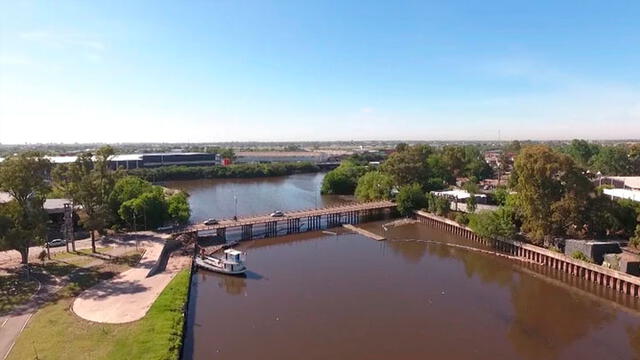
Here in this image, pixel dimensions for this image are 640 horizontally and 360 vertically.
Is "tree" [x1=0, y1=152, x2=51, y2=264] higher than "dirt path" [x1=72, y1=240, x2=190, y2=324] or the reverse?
higher

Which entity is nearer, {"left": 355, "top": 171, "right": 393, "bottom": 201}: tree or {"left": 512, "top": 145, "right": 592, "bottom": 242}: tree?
{"left": 512, "top": 145, "right": 592, "bottom": 242}: tree

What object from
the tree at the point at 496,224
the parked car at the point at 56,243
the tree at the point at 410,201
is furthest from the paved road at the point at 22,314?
the tree at the point at 410,201

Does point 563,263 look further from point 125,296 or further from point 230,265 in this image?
point 125,296

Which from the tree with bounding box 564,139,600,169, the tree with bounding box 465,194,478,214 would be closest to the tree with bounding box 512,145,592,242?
the tree with bounding box 465,194,478,214

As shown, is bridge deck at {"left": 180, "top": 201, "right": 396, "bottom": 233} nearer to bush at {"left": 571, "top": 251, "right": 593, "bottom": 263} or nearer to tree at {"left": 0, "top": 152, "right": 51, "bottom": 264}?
A: tree at {"left": 0, "top": 152, "right": 51, "bottom": 264}

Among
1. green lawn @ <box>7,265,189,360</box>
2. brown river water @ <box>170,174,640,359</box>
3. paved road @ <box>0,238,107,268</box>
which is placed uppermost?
paved road @ <box>0,238,107,268</box>

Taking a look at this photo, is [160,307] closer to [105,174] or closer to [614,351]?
[105,174]

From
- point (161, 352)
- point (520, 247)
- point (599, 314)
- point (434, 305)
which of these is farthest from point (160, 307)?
point (520, 247)

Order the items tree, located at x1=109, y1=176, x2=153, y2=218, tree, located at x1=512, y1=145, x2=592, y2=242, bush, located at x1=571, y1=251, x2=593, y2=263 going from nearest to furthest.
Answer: bush, located at x1=571, y1=251, x2=593, y2=263
tree, located at x1=512, y1=145, x2=592, y2=242
tree, located at x1=109, y1=176, x2=153, y2=218
